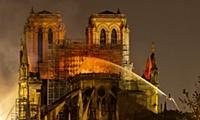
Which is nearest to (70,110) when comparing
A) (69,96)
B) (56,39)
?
(69,96)

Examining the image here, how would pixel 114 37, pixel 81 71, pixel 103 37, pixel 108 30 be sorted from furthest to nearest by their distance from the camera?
pixel 114 37
pixel 103 37
pixel 108 30
pixel 81 71

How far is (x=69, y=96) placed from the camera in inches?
2938

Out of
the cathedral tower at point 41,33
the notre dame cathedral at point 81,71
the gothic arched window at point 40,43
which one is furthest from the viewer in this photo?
the gothic arched window at point 40,43

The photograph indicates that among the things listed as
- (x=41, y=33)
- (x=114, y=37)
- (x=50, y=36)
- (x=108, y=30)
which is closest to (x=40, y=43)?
(x=41, y=33)

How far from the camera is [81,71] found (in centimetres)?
8138

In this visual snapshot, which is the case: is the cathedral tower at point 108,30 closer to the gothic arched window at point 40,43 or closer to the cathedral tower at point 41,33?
the cathedral tower at point 41,33

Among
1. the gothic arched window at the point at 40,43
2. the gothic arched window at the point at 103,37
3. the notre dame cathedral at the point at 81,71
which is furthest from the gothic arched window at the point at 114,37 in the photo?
the gothic arched window at the point at 40,43

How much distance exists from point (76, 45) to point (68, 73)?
3.34 metres

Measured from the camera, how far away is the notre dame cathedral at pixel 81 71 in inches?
2960

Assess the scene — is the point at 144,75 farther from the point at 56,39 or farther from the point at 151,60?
the point at 56,39

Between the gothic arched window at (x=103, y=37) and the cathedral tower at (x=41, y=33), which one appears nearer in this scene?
the cathedral tower at (x=41, y=33)

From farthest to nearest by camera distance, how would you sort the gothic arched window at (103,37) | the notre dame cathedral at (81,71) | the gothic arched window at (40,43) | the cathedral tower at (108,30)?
the gothic arched window at (103,37), the gothic arched window at (40,43), the cathedral tower at (108,30), the notre dame cathedral at (81,71)

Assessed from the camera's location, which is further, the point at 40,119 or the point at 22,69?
the point at 22,69

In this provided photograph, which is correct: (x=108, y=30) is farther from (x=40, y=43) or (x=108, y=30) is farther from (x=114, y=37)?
(x=40, y=43)
